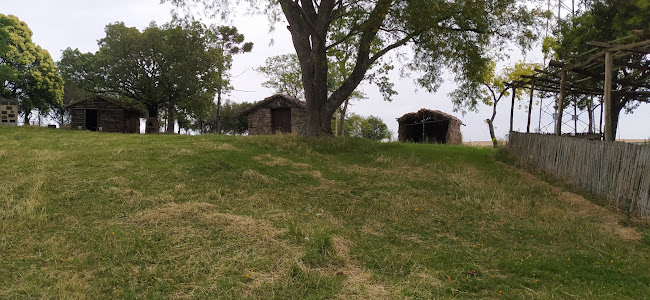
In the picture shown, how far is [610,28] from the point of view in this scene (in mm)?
15281

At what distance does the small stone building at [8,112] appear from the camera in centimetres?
2269

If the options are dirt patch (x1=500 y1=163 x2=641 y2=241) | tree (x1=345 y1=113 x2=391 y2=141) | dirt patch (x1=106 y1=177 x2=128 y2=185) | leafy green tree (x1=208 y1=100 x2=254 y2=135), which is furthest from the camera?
tree (x1=345 y1=113 x2=391 y2=141)

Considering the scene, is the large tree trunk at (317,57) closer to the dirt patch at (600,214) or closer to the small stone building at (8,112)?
the dirt patch at (600,214)

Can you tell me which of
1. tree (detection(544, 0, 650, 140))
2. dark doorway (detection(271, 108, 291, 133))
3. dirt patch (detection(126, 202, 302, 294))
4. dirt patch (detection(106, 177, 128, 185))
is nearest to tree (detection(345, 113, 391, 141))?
dark doorway (detection(271, 108, 291, 133))

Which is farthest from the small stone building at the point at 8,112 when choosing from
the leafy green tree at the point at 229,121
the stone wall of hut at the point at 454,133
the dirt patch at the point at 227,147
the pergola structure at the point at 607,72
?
the stone wall of hut at the point at 454,133

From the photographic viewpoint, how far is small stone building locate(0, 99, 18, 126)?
74.4 ft

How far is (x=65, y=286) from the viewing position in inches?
153

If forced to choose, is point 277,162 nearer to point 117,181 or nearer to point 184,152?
point 184,152

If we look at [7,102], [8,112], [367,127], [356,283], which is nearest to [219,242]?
[356,283]

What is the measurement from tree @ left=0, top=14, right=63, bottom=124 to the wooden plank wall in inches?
1280

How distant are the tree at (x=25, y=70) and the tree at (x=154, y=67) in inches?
104

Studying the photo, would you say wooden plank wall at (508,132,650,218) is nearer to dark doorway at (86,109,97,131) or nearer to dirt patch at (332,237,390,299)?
dirt patch at (332,237,390,299)

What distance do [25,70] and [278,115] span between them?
19.9 m

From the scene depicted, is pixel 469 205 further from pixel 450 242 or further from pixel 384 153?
pixel 384 153
